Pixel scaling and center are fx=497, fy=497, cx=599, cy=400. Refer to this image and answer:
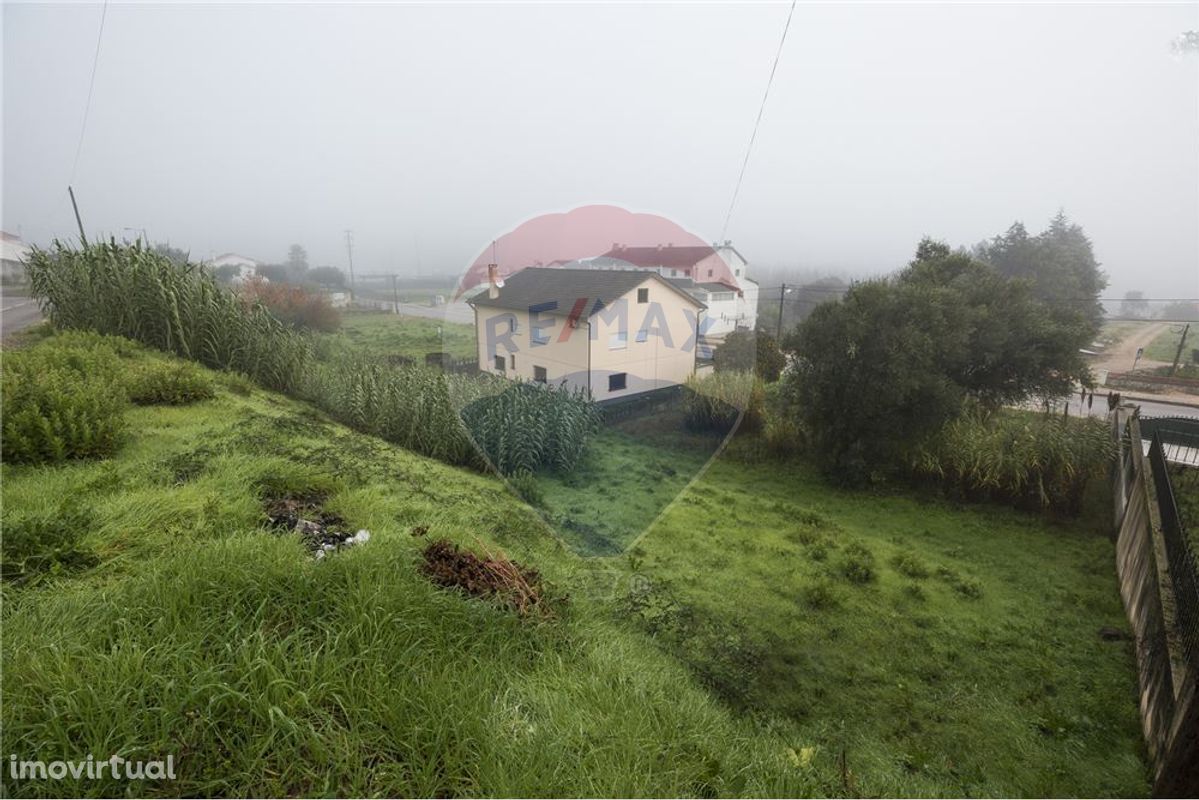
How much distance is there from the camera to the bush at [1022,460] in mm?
6688

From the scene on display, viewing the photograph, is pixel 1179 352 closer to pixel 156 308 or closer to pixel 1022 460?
pixel 1022 460

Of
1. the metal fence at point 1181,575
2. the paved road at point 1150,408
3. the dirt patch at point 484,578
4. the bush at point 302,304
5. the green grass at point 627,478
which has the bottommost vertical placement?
the paved road at point 1150,408

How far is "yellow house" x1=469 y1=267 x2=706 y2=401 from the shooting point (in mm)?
1761

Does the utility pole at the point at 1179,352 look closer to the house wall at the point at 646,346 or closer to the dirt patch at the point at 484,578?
the house wall at the point at 646,346

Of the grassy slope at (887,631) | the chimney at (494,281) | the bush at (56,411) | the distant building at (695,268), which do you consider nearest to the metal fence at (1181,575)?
the grassy slope at (887,631)

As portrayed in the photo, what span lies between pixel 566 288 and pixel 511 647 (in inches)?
61.0

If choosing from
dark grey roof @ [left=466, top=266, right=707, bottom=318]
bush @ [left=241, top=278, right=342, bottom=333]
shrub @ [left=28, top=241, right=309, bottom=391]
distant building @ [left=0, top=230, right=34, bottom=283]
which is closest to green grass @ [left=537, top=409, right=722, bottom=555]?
dark grey roof @ [left=466, top=266, right=707, bottom=318]

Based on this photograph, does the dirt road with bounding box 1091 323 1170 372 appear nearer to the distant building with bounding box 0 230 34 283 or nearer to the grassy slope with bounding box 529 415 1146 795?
the grassy slope with bounding box 529 415 1146 795

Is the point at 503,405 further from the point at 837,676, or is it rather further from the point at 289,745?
the point at 837,676

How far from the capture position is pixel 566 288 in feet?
6.14

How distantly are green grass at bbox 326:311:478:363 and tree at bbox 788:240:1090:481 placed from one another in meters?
5.43

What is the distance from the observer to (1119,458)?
6.65 metres

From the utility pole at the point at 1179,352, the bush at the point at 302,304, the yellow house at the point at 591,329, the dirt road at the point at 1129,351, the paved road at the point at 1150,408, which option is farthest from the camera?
the dirt road at the point at 1129,351

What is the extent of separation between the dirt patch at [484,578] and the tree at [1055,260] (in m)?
19.3
